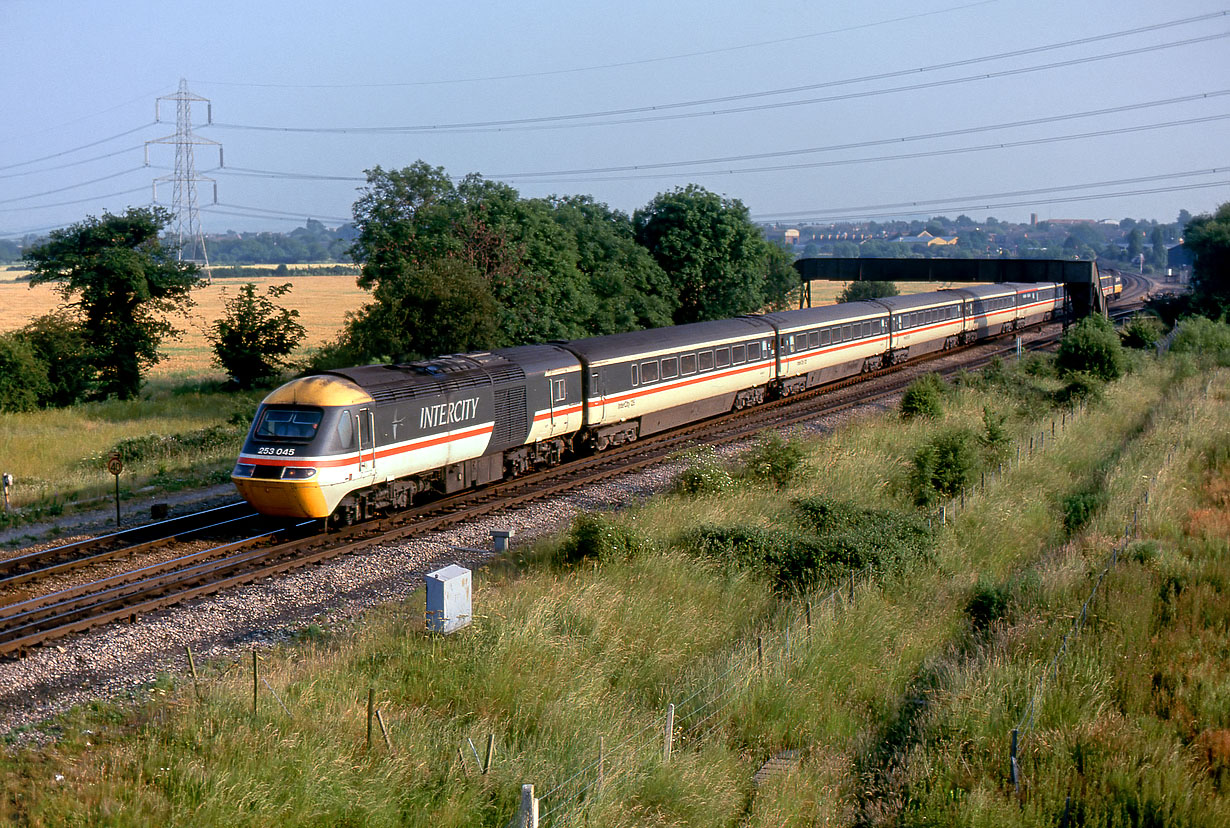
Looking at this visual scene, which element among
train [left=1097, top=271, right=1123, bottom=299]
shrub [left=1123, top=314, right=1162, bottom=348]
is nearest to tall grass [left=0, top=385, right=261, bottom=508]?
shrub [left=1123, top=314, right=1162, bottom=348]

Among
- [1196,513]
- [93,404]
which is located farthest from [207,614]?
[93,404]

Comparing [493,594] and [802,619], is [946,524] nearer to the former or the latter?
[802,619]

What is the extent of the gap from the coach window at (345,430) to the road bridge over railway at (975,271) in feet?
154

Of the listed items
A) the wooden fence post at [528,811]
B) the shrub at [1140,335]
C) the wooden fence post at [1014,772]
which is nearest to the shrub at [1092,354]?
the shrub at [1140,335]

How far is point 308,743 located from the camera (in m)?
8.83

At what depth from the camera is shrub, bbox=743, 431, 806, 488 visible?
21.6m

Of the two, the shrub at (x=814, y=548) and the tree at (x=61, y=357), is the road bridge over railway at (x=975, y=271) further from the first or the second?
the shrub at (x=814, y=548)

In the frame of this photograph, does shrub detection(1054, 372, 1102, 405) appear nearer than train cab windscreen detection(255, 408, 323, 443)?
No

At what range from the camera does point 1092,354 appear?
1510 inches

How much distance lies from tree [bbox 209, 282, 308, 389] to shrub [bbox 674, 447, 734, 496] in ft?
83.7

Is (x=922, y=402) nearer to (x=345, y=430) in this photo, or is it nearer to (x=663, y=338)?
(x=663, y=338)

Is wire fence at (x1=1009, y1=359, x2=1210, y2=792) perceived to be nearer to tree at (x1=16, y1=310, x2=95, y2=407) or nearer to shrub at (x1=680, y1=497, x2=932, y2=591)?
shrub at (x1=680, y1=497, x2=932, y2=591)

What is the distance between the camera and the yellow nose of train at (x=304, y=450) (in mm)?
16641

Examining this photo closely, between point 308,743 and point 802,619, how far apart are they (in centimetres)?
693
